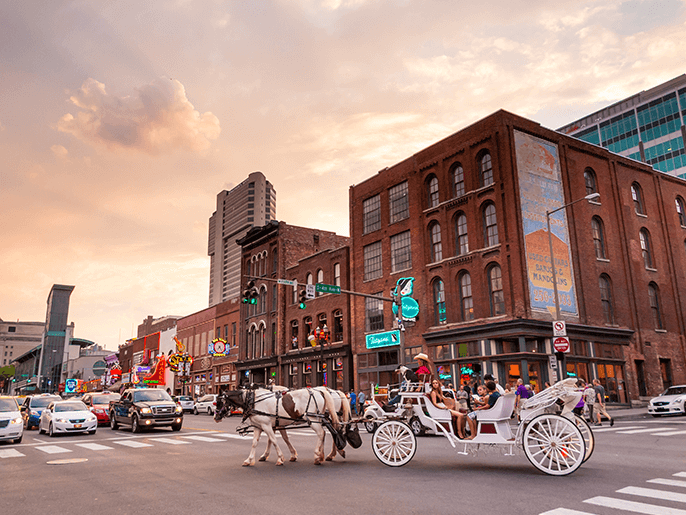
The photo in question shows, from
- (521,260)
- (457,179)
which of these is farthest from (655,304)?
(457,179)

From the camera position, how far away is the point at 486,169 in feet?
108

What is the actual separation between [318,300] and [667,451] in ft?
113

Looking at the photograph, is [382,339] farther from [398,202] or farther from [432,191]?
[432,191]

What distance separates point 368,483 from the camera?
9008 millimetres

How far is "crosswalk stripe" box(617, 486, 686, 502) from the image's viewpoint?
7.31 meters

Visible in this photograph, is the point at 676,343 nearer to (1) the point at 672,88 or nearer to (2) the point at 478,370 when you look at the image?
(2) the point at 478,370

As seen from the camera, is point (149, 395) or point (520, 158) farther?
point (520, 158)

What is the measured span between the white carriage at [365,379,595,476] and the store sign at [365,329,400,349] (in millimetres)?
25093

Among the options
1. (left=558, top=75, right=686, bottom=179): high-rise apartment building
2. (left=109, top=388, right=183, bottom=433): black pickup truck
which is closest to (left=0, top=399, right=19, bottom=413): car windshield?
(left=109, top=388, right=183, bottom=433): black pickup truck

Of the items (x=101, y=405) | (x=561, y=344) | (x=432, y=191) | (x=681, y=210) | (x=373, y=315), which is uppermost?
(x=681, y=210)

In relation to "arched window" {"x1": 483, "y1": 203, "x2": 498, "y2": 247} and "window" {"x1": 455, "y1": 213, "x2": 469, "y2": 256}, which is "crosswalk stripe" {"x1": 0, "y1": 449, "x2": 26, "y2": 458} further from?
"window" {"x1": 455, "y1": 213, "x2": 469, "y2": 256}

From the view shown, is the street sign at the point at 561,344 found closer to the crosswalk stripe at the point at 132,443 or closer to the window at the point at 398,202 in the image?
the crosswalk stripe at the point at 132,443

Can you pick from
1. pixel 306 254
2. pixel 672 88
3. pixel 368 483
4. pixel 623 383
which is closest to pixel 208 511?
pixel 368 483

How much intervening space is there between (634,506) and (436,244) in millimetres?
29226
